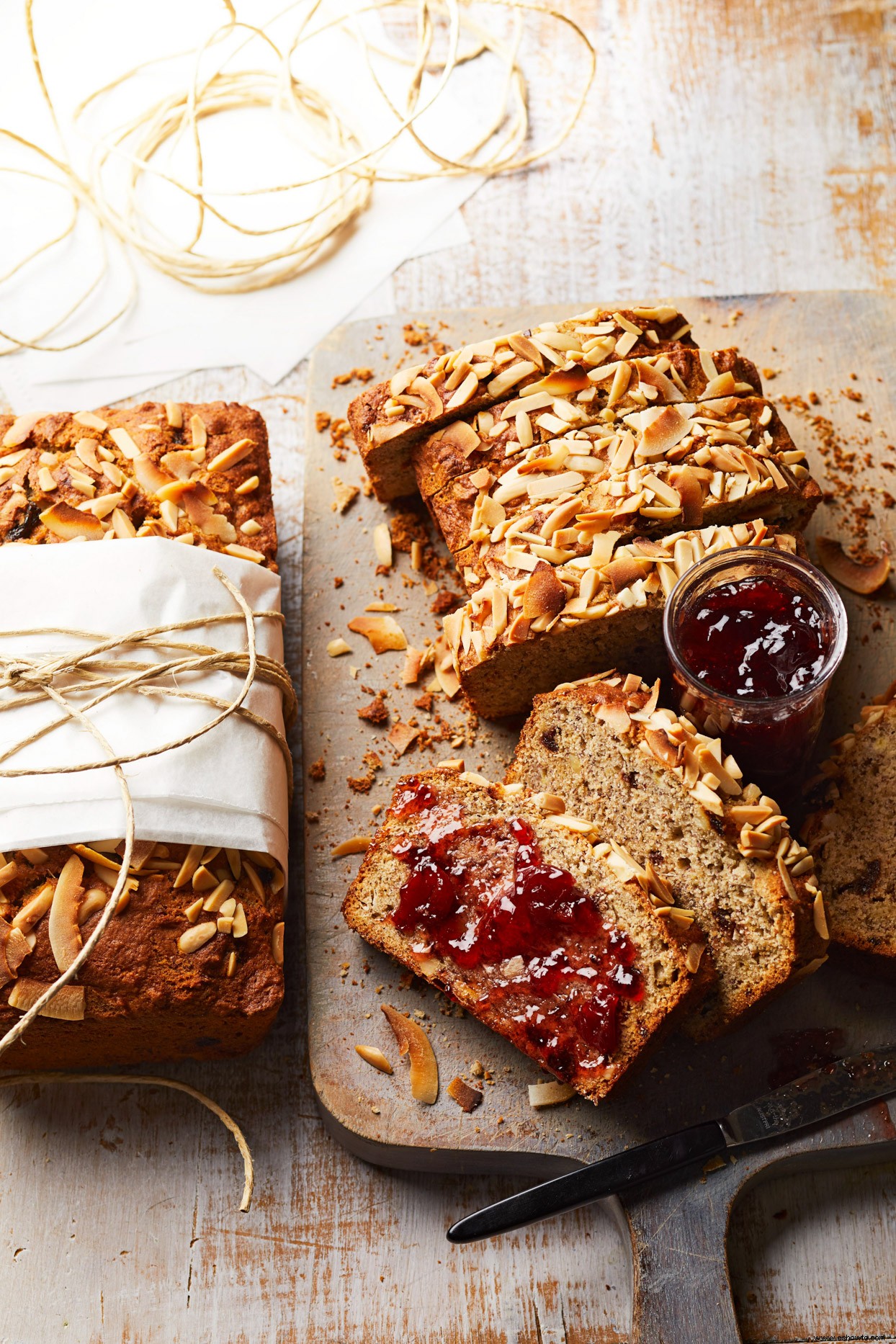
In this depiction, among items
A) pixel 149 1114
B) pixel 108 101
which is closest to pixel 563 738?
pixel 149 1114

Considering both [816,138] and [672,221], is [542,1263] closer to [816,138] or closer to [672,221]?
[672,221]

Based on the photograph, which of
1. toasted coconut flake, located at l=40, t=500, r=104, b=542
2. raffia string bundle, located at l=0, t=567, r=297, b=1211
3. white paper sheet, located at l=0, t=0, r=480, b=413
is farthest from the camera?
white paper sheet, located at l=0, t=0, r=480, b=413

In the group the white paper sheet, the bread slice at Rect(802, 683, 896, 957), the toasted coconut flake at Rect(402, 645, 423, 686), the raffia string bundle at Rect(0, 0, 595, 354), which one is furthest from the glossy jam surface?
the raffia string bundle at Rect(0, 0, 595, 354)

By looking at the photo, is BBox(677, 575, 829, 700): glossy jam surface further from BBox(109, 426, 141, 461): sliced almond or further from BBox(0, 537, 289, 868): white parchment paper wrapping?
BBox(109, 426, 141, 461): sliced almond

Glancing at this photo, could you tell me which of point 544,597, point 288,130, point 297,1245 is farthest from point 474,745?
point 288,130

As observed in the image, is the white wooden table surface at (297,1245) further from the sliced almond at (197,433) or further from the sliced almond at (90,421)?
the sliced almond at (90,421)

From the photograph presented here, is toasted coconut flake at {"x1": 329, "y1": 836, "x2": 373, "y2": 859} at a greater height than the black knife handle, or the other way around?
toasted coconut flake at {"x1": 329, "y1": 836, "x2": 373, "y2": 859}
